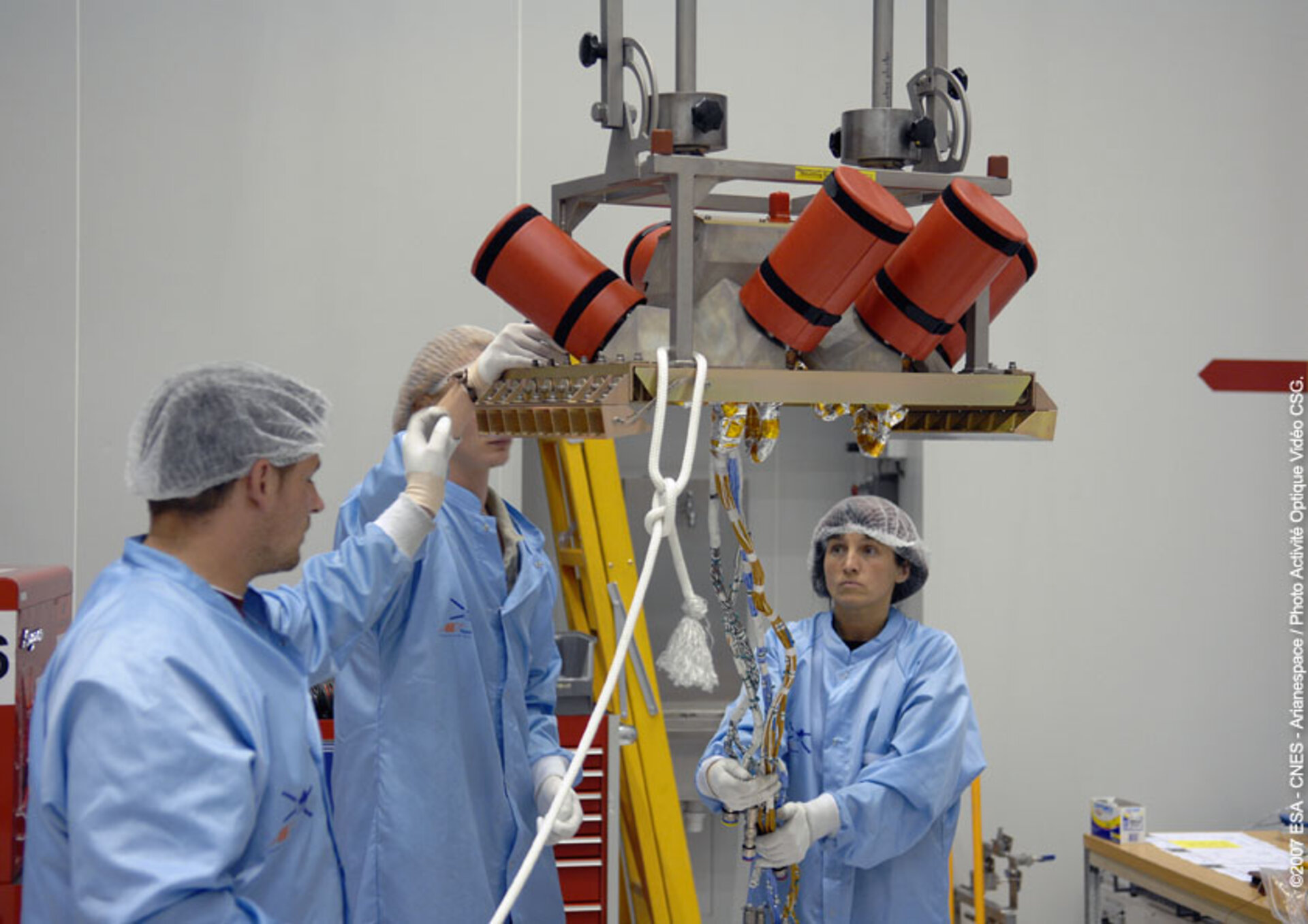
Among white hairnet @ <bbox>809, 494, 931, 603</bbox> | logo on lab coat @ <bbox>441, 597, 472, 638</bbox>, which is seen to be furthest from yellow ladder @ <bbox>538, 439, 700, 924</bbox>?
logo on lab coat @ <bbox>441, 597, 472, 638</bbox>

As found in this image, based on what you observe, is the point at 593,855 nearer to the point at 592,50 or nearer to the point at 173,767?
the point at 173,767

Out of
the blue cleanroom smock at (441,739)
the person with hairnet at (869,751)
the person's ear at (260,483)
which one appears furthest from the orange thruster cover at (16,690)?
the person with hairnet at (869,751)

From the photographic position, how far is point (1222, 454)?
14.3 feet

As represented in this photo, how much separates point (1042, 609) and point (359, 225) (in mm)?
2279

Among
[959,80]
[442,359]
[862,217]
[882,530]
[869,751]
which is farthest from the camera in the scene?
[882,530]

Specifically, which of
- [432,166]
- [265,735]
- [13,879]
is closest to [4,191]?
[432,166]

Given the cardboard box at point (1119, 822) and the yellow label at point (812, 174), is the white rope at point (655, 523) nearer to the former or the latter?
the yellow label at point (812, 174)

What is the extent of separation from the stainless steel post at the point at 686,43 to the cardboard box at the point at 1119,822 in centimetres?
267

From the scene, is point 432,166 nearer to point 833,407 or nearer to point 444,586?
point 444,586

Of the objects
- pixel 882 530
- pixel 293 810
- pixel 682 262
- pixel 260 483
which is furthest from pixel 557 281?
pixel 882 530

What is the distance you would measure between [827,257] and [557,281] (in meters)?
0.30

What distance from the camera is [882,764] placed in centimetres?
251

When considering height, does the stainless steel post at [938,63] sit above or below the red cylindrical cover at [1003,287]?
above

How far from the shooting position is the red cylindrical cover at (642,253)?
5.78ft
